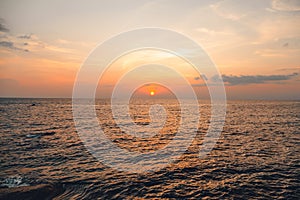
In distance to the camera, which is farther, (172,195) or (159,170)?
(159,170)

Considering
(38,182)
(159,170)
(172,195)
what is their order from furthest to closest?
(159,170) < (38,182) < (172,195)

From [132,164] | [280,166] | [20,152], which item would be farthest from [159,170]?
[20,152]

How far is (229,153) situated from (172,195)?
1375cm

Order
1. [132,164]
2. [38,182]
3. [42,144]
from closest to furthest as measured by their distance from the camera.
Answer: [38,182] → [132,164] → [42,144]

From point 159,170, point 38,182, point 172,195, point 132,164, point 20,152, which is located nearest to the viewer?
point 172,195

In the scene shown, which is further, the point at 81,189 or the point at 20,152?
the point at 20,152

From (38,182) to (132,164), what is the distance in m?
8.70

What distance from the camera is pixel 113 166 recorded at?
20.9 meters

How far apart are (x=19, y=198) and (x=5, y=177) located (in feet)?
17.4

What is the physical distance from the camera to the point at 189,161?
22.6 m

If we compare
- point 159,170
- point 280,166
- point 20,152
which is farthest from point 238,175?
point 20,152

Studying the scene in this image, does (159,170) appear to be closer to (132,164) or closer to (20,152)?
(132,164)

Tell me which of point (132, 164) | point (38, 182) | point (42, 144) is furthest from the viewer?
point (42, 144)

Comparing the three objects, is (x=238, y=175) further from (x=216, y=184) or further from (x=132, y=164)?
(x=132, y=164)
